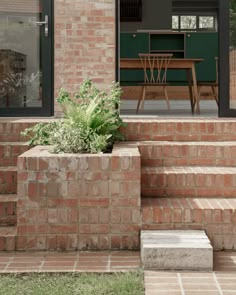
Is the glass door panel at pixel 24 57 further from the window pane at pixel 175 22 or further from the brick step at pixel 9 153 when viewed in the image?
the window pane at pixel 175 22

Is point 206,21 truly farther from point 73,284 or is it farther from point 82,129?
point 73,284

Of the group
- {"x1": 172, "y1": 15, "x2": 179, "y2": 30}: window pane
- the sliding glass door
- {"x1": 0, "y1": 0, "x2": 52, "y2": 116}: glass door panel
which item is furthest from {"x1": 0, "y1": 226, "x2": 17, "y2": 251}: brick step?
{"x1": 172, "y1": 15, "x2": 179, "y2": 30}: window pane

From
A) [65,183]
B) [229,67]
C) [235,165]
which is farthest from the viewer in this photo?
[229,67]

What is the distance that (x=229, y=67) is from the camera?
5.26 meters

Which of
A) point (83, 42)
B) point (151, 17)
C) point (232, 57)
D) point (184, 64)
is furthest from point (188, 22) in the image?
point (232, 57)

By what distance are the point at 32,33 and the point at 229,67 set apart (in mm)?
1929

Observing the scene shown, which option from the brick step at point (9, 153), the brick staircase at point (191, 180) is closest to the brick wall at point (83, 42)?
the brick staircase at point (191, 180)

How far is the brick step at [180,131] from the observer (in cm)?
453

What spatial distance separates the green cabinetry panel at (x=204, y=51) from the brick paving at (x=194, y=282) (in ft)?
21.8

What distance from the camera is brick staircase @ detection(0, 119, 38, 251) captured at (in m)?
3.51

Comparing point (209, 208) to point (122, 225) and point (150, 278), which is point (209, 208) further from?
point (150, 278)

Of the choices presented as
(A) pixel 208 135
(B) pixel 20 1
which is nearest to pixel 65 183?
(A) pixel 208 135

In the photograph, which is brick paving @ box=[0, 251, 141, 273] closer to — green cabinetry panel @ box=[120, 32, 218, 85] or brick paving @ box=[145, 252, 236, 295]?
brick paving @ box=[145, 252, 236, 295]

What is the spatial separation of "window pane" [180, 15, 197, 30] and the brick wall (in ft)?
29.2
